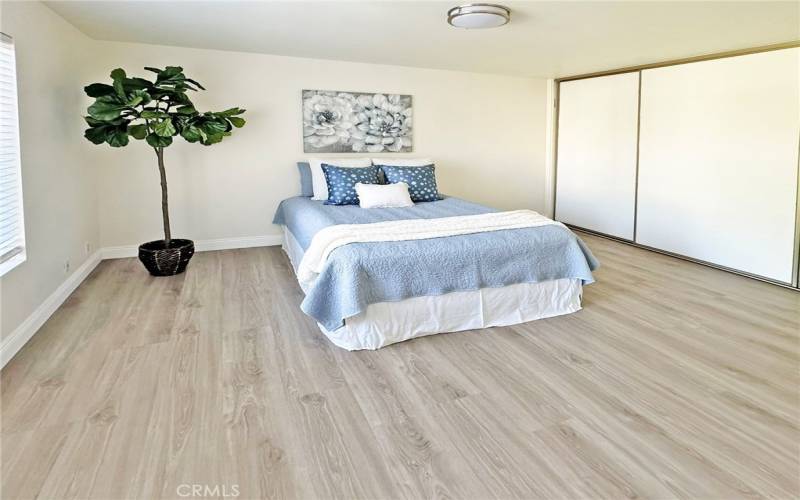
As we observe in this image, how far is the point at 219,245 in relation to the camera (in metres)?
5.20

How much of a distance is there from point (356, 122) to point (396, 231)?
2574mm

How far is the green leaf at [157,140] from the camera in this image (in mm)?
3947

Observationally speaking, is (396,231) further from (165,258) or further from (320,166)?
(165,258)

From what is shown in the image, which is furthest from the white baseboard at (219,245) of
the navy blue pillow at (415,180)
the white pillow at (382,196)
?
the navy blue pillow at (415,180)

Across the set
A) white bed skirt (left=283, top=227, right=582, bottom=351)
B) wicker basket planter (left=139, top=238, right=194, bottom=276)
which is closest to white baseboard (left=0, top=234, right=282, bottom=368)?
wicker basket planter (left=139, top=238, right=194, bottom=276)

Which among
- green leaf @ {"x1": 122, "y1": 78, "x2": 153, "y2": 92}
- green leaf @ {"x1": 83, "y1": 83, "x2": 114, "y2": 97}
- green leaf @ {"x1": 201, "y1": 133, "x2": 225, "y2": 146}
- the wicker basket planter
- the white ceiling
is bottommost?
the wicker basket planter

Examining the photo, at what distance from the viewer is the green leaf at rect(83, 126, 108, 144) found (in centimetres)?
385

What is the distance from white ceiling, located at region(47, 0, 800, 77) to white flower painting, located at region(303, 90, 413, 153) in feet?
1.53

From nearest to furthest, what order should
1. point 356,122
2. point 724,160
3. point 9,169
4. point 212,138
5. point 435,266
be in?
point 9,169 → point 435,266 → point 212,138 → point 724,160 → point 356,122

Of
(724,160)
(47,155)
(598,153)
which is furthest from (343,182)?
(724,160)

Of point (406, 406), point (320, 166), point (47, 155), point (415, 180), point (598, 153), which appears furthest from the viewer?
point (598, 153)

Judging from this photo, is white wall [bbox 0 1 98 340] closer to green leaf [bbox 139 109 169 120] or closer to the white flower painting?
green leaf [bbox 139 109 169 120]

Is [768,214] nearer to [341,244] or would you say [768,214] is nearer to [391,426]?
[341,244]

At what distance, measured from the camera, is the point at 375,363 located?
2654 millimetres
